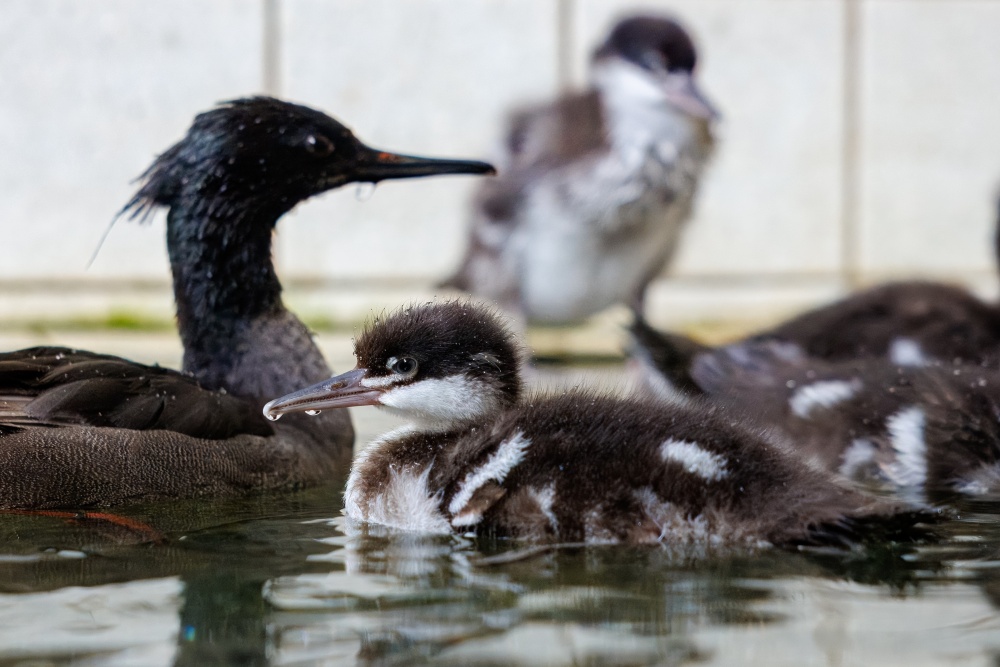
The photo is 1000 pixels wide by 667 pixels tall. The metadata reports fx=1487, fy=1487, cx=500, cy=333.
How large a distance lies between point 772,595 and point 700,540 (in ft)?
1.12

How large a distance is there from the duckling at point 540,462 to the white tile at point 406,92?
14.5ft

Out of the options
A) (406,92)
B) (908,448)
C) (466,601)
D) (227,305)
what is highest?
(406,92)

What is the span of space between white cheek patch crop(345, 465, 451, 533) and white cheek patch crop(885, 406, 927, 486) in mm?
1174

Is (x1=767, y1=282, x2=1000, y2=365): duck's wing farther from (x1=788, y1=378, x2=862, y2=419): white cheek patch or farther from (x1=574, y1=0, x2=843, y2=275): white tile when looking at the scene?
(x1=574, y1=0, x2=843, y2=275): white tile

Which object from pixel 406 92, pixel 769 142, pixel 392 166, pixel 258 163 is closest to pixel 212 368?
pixel 258 163

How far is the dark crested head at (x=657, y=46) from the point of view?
5.37 metres

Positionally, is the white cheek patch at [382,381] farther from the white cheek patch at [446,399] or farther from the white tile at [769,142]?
the white tile at [769,142]

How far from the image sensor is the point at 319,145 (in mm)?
3436

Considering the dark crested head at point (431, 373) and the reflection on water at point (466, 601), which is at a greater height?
the dark crested head at point (431, 373)

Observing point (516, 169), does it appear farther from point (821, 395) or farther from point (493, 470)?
point (493, 470)

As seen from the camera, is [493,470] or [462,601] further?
[493,470]

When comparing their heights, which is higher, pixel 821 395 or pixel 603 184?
pixel 603 184

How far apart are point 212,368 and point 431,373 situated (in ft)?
2.67

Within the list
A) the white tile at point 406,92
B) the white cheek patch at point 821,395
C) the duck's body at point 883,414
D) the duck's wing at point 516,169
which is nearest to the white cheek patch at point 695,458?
the duck's body at point 883,414
